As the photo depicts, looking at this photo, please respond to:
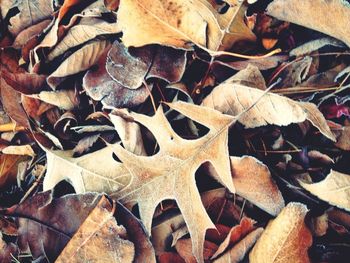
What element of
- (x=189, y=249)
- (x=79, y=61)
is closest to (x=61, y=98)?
(x=79, y=61)

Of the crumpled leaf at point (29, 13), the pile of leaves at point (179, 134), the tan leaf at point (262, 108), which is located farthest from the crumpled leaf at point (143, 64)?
the crumpled leaf at point (29, 13)

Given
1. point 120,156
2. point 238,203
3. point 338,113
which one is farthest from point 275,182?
point 120,156

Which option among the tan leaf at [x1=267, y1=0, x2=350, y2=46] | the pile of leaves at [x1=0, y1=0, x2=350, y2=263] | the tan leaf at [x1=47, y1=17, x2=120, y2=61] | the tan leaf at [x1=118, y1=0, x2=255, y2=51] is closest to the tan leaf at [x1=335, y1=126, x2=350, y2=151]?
the pile of leaves at [x1=0, y1=0, x2=350, y2=263]

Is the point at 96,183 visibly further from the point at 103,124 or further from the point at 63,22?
the point at 63,22

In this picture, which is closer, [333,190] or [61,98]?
[333,190]

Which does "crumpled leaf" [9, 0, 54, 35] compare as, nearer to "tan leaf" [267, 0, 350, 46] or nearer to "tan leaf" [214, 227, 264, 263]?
"tan leaf" [267, 0, 350, 46]

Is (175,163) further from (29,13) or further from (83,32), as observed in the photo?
(29,13)
